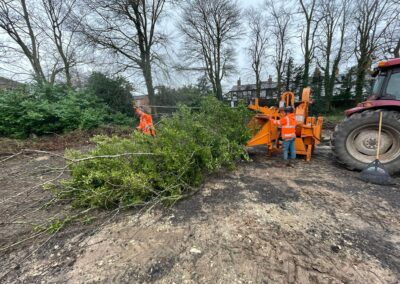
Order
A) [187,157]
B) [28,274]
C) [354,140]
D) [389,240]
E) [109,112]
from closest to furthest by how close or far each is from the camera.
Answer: [28,274]
[389,240]
[187,157]
[354,140]
[109,112]

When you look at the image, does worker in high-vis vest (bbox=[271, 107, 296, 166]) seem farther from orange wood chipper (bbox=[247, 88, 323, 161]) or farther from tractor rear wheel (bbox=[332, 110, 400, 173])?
tractor rear wheel (bbox=[332, 110, 400, 173])

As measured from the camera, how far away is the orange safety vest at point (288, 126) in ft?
13.2

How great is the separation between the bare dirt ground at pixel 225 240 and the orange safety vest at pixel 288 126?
1.39 m

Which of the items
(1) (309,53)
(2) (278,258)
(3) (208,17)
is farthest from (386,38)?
(2) (278,258)

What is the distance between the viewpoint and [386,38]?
37.9 feet

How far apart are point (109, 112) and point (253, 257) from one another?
35.2ft

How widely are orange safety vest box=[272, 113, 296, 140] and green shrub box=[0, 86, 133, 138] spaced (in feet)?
26.6

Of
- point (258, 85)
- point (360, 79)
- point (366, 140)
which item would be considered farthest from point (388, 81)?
point (258, 85)

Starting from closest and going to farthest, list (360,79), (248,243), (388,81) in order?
(248,243), (388,81), (360,79)

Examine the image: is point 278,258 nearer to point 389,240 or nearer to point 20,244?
point 389,240

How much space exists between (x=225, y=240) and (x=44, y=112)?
9.13 meters

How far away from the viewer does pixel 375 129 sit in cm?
359

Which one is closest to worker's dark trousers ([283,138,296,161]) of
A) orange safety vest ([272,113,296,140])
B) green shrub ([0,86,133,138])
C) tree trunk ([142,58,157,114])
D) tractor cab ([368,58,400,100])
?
orange safety vest ([272,113,296,140])

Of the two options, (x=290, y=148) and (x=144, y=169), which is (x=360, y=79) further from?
(x=144, y=169)
